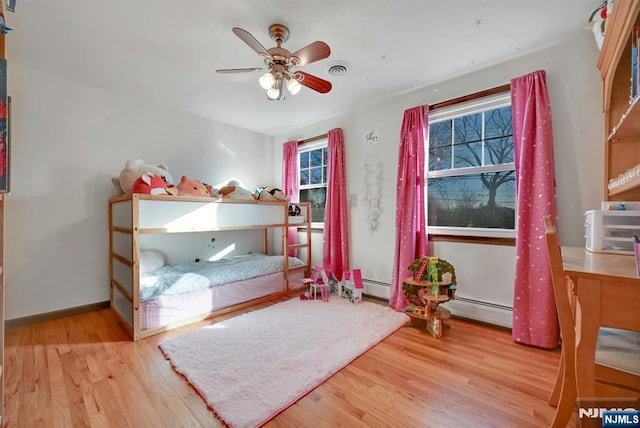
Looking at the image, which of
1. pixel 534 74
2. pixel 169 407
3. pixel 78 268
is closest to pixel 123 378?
pixel 169 407

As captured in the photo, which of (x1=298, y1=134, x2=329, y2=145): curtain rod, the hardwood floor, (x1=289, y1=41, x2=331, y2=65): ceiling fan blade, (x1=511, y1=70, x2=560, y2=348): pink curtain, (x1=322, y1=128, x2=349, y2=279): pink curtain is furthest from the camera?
(x1=298, y1=134, x2=329, y2=145): curtain rod

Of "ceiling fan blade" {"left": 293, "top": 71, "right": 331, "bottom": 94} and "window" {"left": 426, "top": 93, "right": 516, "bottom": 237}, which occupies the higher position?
"ceiling fan blade" {"left": 293, "top": 71, "right": 331, "bottom": 94}

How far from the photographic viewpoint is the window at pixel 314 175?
152 inches

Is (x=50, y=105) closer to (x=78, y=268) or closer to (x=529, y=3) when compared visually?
(x=78, y=268)

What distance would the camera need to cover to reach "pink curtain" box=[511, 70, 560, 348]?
1.99 meters

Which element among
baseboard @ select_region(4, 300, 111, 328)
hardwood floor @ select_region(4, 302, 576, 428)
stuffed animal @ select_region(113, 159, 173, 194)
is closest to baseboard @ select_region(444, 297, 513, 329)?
hardwood floor @ select_region(4, 302, 576, 428)

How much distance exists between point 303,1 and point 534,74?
73.2 inches

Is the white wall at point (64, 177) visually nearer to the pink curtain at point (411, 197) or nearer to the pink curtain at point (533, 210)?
the pink curtain at point (411, 197)

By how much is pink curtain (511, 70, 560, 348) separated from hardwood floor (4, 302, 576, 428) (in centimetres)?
18

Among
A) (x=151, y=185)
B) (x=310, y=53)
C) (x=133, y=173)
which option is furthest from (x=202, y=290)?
(x=310, y=53)

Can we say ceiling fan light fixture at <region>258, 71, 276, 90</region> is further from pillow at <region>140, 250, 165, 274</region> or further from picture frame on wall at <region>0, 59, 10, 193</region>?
pillow at <region>140, 250, 165, 274</region>

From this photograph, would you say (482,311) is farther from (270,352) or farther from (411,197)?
(270,352)

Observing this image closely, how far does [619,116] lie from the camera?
1.71 m

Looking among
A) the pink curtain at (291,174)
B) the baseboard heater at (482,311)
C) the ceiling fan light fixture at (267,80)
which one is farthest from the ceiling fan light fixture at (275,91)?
the baseboard heater at (482,311)
